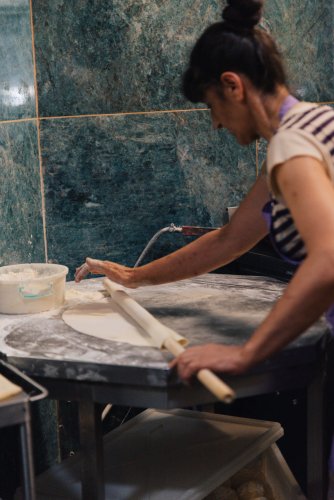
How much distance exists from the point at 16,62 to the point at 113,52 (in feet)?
1.42

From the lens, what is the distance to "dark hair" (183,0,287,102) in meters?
1.50

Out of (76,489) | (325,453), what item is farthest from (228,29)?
(76,489)

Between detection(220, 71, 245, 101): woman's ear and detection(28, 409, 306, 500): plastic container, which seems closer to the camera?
detection(220, 71, 245, 101): woman's ear

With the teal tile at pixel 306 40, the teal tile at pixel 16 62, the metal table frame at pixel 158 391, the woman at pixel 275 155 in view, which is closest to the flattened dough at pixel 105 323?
the metal table frame at pixel 158 391

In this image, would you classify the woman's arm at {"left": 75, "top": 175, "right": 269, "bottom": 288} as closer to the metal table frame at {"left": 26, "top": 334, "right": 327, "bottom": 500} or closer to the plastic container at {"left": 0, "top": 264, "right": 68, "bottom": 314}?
the plastic container at {"left": 0, "top": 264, "right": 68, "bottom": 314}

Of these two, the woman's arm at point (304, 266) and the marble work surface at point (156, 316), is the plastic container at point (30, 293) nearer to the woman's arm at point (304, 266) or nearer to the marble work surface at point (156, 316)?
the marble work surface at point (156, 316)

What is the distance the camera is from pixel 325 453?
1.86 metres

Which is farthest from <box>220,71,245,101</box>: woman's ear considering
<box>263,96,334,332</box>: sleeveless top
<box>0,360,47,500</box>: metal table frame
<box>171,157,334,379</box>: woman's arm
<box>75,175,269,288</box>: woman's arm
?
<box>0,360,47,500</box>: metal table frame

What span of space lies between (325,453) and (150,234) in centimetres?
128

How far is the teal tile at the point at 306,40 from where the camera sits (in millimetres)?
3020

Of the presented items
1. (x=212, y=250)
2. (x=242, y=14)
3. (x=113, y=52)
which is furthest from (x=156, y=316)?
(x=113, y=52)

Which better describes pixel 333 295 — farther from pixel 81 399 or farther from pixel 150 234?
pixel 150 234

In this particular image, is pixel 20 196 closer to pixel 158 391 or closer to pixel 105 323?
pixel 105 323

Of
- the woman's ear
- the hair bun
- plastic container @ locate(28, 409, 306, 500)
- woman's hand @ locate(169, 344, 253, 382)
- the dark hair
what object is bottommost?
plastic container @ locate(28, 409, 306, 500)
